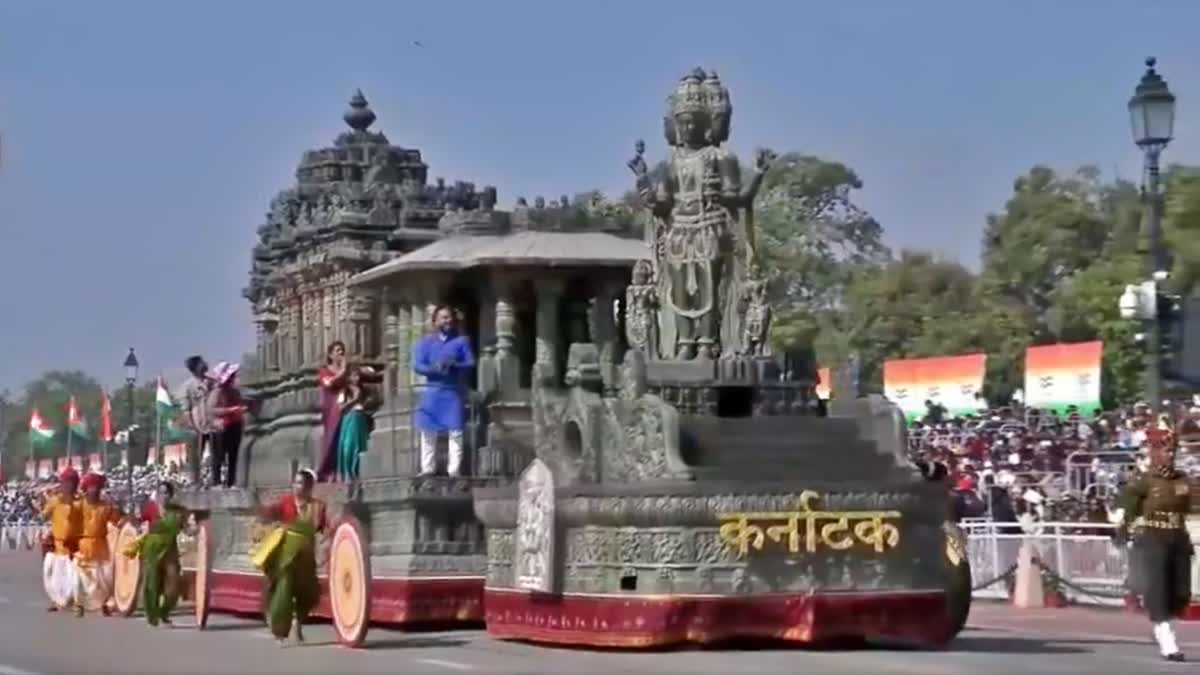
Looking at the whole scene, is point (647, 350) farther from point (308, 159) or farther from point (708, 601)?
point (308, 159)

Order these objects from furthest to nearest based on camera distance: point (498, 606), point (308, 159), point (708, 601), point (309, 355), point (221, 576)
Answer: point (308, 159)
point (309, 355)
point (221, 576)
point (498, 606)
point (708, 601)

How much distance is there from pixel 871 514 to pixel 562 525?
2.31 metres

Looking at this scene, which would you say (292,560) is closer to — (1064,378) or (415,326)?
(415,326)

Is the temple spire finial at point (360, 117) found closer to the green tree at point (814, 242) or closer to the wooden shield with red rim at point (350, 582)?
the wooden shield with red rim at point (350, 582)

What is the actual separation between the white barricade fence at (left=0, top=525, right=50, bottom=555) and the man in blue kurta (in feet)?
155

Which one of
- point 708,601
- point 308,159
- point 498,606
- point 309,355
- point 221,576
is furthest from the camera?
point 308,159

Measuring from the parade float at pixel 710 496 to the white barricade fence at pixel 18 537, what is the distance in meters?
49.8

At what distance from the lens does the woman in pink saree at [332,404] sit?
22.7 meters

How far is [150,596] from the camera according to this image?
2209 cm

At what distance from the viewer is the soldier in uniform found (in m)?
16.8

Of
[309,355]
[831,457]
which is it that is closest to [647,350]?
[831,457]

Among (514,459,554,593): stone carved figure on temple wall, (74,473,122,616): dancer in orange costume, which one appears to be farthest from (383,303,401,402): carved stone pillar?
(514,459,554,593): stone carved figure on temple wall

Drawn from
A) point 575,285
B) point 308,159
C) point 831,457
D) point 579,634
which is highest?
point 308,159

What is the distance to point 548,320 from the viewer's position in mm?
21812
